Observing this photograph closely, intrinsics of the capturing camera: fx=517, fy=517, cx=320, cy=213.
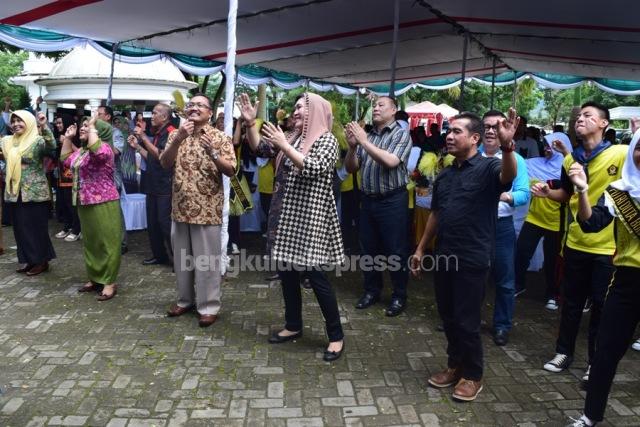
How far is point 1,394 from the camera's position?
307 cm

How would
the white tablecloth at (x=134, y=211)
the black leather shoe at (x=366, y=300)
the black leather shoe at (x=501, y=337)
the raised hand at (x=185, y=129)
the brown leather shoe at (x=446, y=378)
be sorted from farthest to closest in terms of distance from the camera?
the white tablecloth at (x=134, y=211) → the black leather shoe at (x=366, y=300) → the black leather shoe at (x=501, y=337) → the raised hand at (x=185, y=129) → the brown leather shoe at (x=446, y=378)

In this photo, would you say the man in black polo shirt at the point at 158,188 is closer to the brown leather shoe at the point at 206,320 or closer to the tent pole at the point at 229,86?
the tent pole at the point at 229,86

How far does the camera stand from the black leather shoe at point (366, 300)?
4.77 metres

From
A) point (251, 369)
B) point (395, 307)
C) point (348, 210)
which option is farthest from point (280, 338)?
point (348, 210)

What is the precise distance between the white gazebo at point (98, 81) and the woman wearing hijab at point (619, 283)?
16.4 metres

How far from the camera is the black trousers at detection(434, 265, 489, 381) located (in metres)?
3.02

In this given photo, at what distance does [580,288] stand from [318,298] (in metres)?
1.77

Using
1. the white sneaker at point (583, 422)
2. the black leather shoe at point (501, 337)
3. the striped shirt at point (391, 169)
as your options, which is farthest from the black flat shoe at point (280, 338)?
the white sneaker at point (583, 422)

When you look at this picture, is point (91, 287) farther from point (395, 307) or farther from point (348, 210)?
point (348, 210)

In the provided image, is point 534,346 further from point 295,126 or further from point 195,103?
point 195,103

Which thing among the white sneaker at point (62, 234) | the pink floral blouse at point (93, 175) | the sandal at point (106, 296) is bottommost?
the sandal at point (106, 296)

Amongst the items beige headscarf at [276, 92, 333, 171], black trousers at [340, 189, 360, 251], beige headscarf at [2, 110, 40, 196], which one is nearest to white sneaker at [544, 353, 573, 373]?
beige headscarf at [276, 92, 333, 171]

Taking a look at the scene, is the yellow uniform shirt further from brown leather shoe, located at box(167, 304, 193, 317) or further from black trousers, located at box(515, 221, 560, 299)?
brown leather shoe, located at box(167, 304, 193, 317)

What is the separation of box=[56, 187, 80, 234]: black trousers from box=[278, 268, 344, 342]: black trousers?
181 inches
